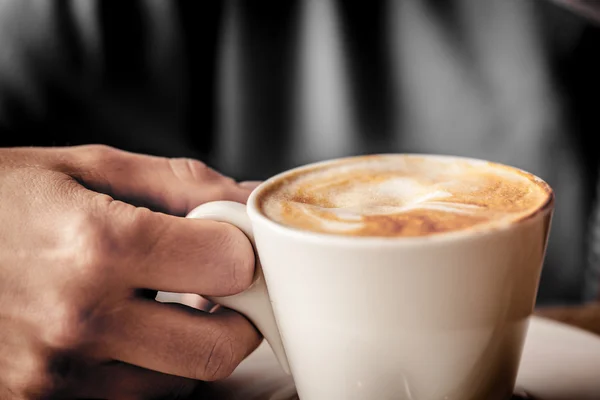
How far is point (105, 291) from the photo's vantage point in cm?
40

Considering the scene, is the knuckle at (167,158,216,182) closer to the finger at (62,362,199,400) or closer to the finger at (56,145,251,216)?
the finger at (56,145,251,216)

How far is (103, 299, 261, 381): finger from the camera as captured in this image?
410 millimetres

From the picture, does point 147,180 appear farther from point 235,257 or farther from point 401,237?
point 401,237

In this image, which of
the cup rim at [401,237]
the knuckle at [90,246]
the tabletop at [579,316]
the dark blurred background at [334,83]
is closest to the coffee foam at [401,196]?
the cup rim at [401,237]

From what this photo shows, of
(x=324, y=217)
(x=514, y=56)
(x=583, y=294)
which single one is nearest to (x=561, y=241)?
(x=583, y=294)

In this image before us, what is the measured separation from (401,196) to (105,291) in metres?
0.24

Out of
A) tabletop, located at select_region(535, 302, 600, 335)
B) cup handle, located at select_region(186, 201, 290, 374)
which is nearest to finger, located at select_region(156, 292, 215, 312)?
cup handle, located at select_region(186, 201, 290, 374)

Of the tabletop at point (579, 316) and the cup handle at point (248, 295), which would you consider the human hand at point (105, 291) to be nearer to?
the cup handle at point (248, 295)

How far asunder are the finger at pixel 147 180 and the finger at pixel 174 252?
0.10 meters

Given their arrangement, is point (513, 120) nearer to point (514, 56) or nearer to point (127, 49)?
point (514, 56)

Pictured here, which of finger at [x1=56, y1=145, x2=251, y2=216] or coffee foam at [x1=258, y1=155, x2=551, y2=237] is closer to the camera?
coffee foam at [x1=258, y1=155, x2=551, y2=237]

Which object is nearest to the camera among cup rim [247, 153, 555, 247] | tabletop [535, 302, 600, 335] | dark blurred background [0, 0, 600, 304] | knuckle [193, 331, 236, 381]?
cup rim [247, 153, 555, 247]

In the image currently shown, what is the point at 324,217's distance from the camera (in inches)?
16.4

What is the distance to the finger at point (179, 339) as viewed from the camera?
41 cm
